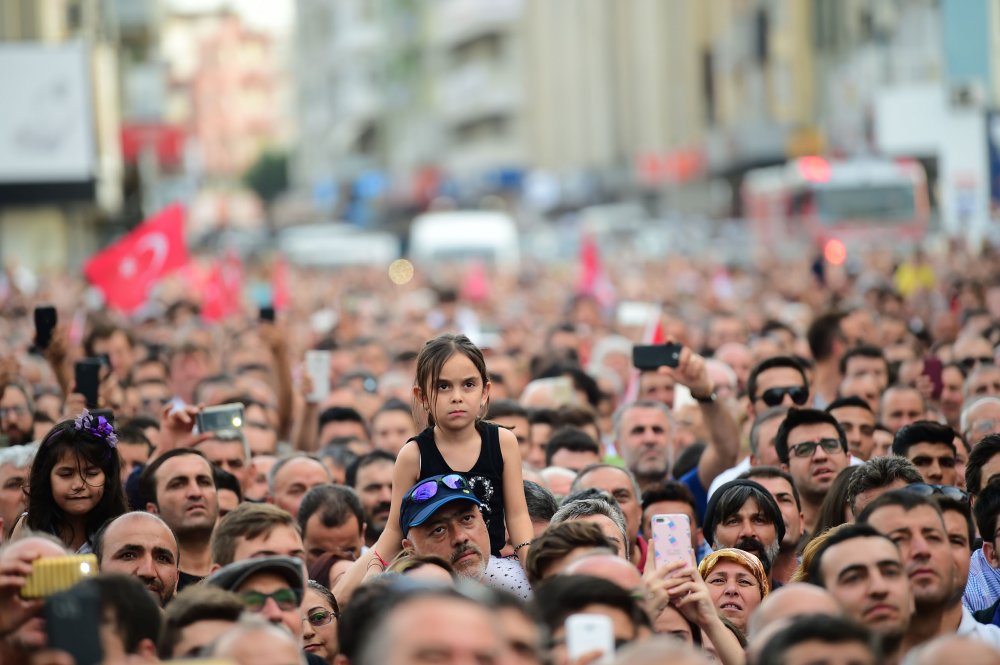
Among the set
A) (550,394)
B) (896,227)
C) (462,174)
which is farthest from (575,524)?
(462,174)

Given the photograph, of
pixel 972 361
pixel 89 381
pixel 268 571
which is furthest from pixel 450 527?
pixel 972 361

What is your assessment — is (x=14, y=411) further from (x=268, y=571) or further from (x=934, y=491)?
(x=934, y=491)

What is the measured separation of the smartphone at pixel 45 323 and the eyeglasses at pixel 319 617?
5.18m

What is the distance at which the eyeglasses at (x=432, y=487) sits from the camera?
7027 mm

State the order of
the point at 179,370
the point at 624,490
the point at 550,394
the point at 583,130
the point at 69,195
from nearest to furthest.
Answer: the point at 624,490 → the point at 550,394 → the point at 179,370 → the point at 69,195 → the point at 583,130

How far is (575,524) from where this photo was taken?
669cm

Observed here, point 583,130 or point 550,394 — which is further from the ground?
point 583,130

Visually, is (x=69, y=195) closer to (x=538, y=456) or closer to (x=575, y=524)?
(x=538, y=456)

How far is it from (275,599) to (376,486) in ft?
13.2

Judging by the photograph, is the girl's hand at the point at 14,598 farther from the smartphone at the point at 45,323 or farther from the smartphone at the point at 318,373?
the smartphone at the point at 318,373

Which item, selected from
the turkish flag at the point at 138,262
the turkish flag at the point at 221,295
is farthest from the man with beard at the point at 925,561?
the turkish flag at the point at 221,295

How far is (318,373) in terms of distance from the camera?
12656mm

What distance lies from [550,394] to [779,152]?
4917 centimetres

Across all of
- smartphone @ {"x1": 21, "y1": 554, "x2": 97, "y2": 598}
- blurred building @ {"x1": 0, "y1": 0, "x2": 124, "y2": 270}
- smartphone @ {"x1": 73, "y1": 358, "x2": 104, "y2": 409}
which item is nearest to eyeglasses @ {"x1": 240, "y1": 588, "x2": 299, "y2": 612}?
smartphone @ {"x1": 21, "y1": 554, "x2": 97, "y2": 598}
